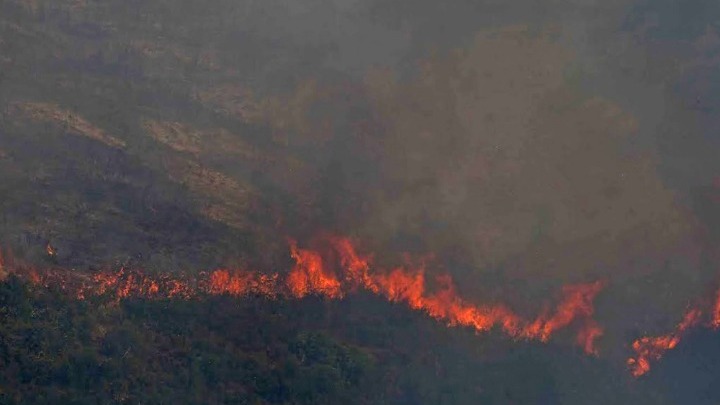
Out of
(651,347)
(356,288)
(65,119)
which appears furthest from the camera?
(651,347)

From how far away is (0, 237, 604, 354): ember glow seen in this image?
3894 cm

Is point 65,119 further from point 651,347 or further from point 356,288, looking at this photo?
point 651,347

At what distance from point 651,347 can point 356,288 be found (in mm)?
20209

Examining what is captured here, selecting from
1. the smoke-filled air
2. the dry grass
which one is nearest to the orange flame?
the smoke-filled air

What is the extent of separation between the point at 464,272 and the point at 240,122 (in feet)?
59.4

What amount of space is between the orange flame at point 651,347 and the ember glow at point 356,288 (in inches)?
110

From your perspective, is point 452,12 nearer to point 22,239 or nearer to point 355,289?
point 355,289

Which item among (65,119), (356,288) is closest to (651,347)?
(356,288)

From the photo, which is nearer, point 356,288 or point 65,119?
point 356,288

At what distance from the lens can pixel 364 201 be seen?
156 feet

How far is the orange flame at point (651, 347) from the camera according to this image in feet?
154

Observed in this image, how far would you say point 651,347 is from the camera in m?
47.4

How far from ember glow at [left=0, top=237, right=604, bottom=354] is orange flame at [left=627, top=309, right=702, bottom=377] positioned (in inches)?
110

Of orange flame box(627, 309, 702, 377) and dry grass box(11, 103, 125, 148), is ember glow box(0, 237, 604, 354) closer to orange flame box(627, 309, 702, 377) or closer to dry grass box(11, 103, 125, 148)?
orange flame box(627, 309, 702, 377)
